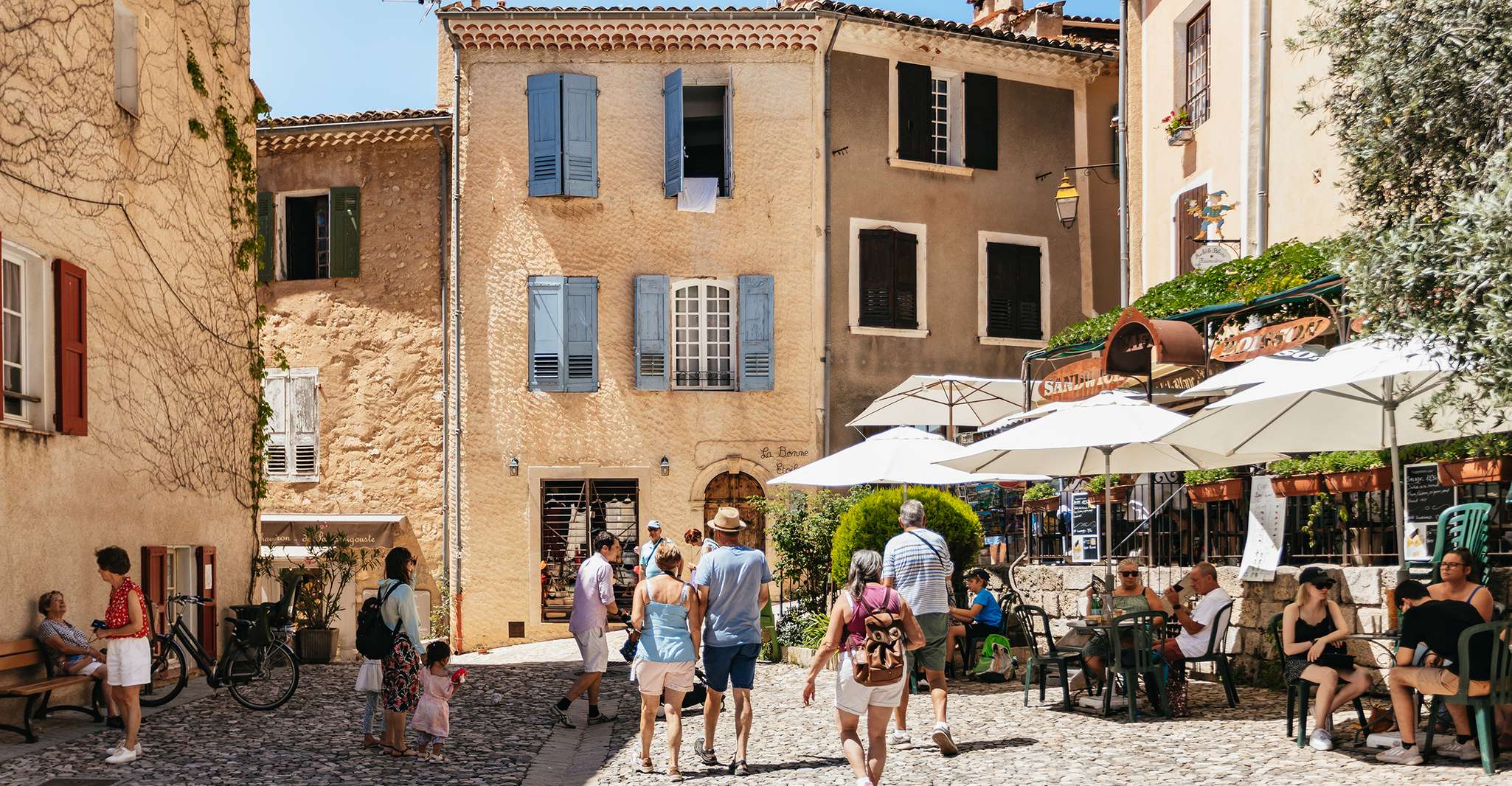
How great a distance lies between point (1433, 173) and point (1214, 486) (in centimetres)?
573

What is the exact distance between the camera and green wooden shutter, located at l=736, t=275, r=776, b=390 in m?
23.4

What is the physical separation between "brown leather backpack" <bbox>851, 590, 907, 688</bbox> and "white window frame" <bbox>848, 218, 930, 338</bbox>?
16.2 metres

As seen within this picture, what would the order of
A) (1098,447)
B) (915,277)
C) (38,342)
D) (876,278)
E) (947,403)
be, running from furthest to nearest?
(915,277), (876,278), (947,403), (38,342), (1098,447)

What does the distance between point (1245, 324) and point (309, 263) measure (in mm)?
15849

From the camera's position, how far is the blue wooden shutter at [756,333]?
2338 cm

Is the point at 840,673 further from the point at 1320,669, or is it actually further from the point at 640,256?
the point at 640,256

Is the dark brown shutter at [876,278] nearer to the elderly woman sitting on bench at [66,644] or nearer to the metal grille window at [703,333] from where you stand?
the metal grille window at [703,333]

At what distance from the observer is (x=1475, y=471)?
9.69 meters

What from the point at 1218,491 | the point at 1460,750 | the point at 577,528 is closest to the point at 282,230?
the point at 577,528

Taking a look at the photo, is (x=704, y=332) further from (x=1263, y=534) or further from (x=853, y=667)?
A: (x=853, y=667)

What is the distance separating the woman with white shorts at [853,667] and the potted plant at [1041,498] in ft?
27.5

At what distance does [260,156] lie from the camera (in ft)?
82.6

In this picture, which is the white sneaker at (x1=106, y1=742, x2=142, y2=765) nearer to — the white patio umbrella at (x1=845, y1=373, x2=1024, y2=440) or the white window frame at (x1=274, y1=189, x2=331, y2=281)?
the white patio umbrella at (x1=845, y1=373, x2=1024, y2=440)

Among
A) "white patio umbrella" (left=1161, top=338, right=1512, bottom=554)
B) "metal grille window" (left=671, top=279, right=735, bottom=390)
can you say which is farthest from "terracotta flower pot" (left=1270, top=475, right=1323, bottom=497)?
"metal grille window" (left=671, top=279, right=735, bottom=390)
